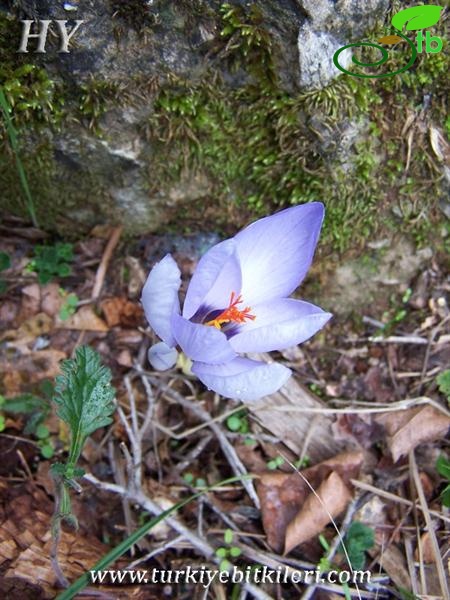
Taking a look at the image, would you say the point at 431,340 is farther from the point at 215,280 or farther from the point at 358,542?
the point at 215,280

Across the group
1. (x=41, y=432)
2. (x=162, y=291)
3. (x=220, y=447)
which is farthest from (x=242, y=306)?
(x=41, y=432)

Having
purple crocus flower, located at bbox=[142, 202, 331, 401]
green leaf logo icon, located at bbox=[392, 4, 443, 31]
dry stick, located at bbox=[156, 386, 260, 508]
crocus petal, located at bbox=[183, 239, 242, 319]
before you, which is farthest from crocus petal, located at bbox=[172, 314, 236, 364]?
green leaf logo icon, located at bbox=[392, 4, 443, 31]

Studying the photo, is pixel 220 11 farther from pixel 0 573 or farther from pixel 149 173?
pixel 0 573

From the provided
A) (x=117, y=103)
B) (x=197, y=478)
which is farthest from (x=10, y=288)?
(x=197, y=478)

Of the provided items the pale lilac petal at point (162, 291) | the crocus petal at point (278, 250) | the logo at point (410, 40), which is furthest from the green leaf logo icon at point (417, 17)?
the pale lilac petal at point (162, 291)

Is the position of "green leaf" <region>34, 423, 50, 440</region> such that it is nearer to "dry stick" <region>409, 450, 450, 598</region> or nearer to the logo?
"dry stick" <region>409, 450, 450, 598</region>

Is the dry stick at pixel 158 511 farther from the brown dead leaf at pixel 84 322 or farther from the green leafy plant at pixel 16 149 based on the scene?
the green leafy plant at pixel 16 149
